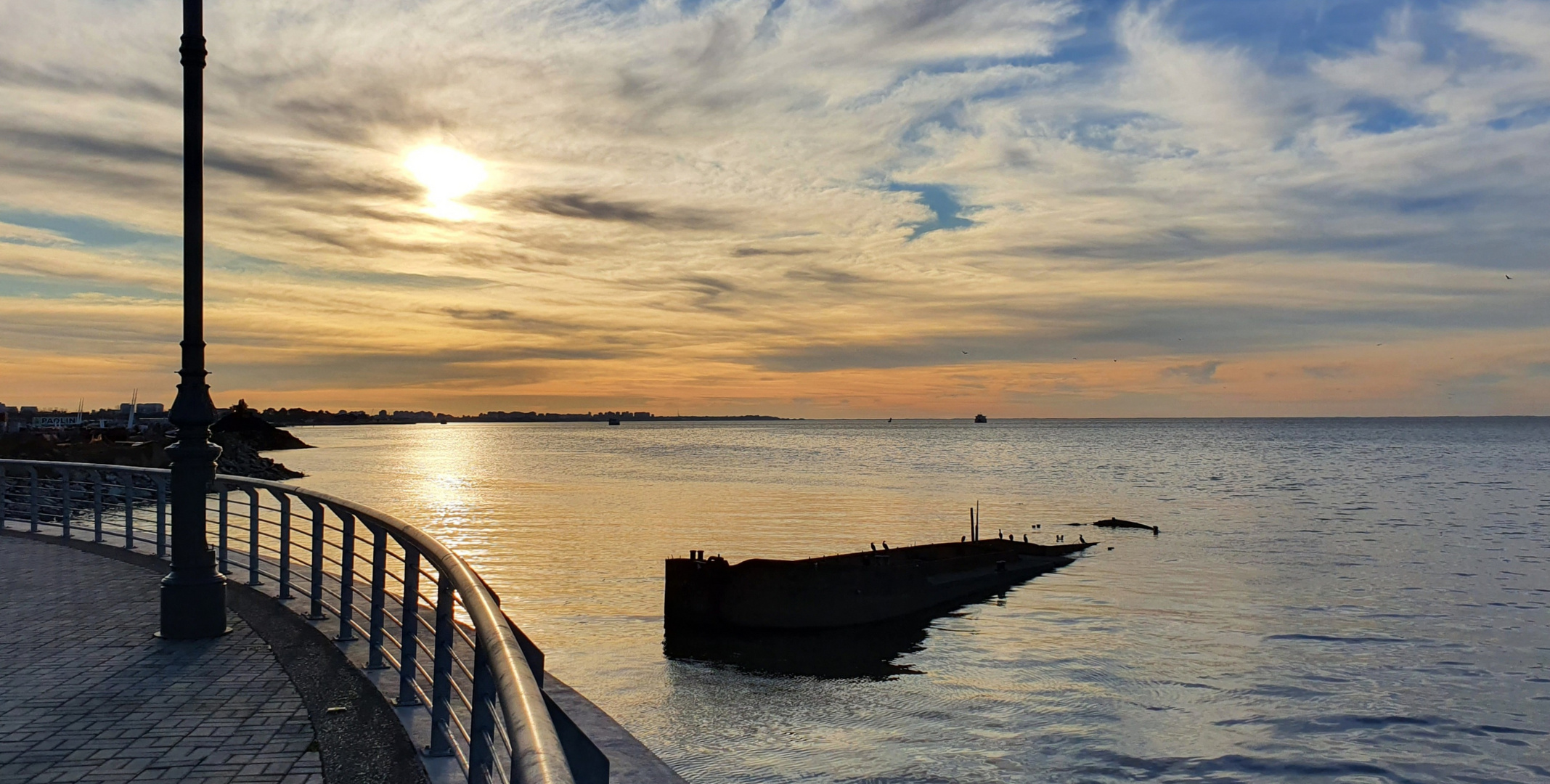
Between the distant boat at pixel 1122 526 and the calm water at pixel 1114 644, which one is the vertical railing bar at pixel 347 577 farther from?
the distant boat at pixel 1122 526

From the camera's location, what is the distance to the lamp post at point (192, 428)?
28.9 feet

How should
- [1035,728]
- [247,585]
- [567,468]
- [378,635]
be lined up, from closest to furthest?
[378,635] → [247,585] → [1035,728] → [567,468]

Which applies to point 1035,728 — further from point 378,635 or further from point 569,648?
point 378,635

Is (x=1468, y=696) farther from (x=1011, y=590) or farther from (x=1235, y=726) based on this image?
(x=1011, y=590)

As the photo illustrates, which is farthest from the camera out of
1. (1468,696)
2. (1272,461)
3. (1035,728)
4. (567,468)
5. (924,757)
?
(1272,461)

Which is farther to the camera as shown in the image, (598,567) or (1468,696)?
(598,567)

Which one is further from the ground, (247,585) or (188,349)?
(188,349)

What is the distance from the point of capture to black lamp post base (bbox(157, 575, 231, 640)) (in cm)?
877

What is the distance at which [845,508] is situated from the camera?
187 feet

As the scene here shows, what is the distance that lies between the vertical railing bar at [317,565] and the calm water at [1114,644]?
255 inches

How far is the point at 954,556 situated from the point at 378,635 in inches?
1003

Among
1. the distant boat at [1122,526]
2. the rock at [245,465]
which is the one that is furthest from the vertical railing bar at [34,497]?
the rock at [245,465]

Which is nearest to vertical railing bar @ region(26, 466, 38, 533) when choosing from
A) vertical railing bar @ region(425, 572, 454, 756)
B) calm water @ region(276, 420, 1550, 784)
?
calm water @ region(276, 420, 1550, 784)

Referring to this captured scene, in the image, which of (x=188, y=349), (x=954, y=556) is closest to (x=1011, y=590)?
(x=954, y=556)
